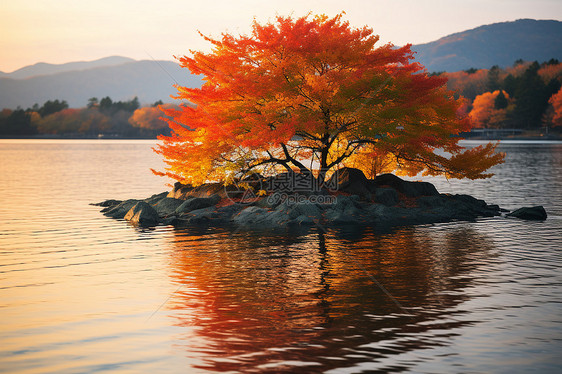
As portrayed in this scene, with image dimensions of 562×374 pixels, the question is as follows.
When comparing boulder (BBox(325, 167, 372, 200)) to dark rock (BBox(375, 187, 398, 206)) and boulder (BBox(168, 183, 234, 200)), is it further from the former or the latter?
boulder (BBox(168, 183, 234, 200))

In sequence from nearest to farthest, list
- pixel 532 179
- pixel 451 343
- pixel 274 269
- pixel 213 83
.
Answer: pixel 451 343
pixel 274 269
pixel 213 83
pixel 532 179

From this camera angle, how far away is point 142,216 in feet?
118

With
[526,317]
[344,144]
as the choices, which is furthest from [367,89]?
[526,317]

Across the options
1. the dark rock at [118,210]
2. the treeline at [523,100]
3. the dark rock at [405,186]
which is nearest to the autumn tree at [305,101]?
the dark rock at [405,186]

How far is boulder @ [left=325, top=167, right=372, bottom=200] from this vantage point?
39438 mm

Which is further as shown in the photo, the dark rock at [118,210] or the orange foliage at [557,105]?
the orange foliage at [557,105]

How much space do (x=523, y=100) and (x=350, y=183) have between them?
133315 millimetres

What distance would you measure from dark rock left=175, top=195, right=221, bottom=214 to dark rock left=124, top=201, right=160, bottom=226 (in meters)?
2.08

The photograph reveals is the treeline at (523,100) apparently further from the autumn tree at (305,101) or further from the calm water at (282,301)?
the calm water at (282,301)

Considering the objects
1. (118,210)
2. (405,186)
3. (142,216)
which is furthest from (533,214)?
(118,210)

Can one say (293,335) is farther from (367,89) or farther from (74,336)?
(367,89)

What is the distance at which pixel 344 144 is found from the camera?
136 ft

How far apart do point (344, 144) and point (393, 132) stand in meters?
6.00

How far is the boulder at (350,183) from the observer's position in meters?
39.4
